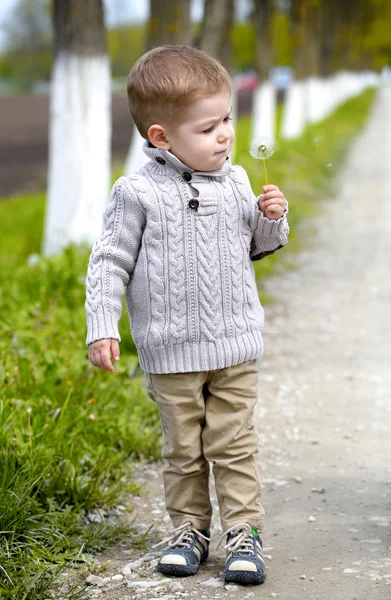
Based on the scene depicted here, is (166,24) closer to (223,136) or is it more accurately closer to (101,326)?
(223,136)

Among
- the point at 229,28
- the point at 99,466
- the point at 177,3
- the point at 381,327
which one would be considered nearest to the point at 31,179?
the point at 229,28

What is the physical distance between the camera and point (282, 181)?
12898 millimetres

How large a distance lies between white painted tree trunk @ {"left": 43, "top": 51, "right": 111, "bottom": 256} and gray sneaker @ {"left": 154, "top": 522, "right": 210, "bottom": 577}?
504cm

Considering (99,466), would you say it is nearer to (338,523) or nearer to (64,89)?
(338,523)

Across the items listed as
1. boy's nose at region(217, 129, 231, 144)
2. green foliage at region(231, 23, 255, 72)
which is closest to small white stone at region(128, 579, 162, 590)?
boy's nose at region(217, 129, 231, 144)

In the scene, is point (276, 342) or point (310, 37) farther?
point (310, 37)

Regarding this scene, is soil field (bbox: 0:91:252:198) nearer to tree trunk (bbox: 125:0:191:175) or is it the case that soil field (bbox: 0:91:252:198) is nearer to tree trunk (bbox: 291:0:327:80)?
tree trunk (bbox: 291:0:327:80)

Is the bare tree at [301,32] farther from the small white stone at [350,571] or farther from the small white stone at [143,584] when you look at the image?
the small white stone at [143,584]

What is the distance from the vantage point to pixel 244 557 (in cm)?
318

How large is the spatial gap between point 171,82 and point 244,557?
1.42 meters

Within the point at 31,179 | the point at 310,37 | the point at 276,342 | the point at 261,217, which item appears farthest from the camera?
the point at 310,37

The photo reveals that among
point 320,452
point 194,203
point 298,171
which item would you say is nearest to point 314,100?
point 298,171

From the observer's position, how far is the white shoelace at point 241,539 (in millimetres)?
3211

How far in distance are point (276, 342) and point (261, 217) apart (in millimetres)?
3445
